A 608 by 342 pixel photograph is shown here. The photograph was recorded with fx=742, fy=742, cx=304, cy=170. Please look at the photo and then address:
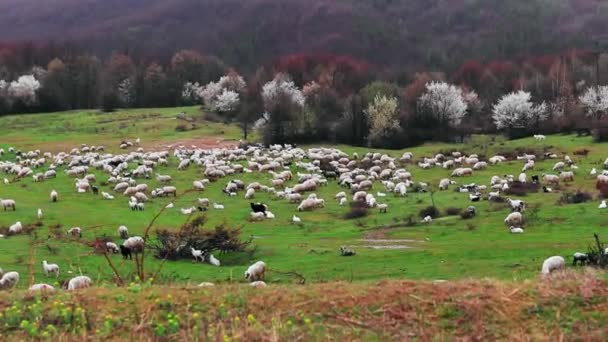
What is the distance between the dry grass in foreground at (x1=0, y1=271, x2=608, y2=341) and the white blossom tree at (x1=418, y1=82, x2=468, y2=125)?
65.2 meters

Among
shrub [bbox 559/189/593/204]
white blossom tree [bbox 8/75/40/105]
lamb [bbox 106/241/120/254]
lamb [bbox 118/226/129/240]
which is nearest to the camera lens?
lamb [bbox 106/241/120/254]

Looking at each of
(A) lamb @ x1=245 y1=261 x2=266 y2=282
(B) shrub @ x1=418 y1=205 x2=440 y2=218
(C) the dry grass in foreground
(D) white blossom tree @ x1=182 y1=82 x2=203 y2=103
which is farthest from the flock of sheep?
(D) white blossom tree @ x1=182 y1=82 x2=203 y2=103

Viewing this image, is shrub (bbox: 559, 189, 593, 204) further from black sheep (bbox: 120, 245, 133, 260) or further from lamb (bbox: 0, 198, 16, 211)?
lamb (bbox: 0, 198, 16, 211)

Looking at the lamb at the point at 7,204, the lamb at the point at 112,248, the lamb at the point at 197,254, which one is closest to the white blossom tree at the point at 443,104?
the lamb at the point at 7,204

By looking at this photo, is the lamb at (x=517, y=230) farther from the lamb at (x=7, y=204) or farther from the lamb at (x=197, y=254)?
the lamb at (x=7, y=204)

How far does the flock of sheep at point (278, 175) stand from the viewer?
119 ft

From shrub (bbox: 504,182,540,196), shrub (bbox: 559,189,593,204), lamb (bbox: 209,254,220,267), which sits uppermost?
shrub (bbox: 559,189,593,204)

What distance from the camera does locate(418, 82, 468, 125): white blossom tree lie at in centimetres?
7512

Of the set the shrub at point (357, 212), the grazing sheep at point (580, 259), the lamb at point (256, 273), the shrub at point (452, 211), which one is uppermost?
the grazing sheep at point (580, 259)

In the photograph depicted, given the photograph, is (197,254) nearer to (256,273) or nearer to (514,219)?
(256,273)

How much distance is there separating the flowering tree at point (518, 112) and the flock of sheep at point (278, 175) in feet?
65.5

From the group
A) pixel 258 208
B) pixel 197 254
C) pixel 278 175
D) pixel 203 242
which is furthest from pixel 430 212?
pixel 278 175

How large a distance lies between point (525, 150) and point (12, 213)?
124 ft

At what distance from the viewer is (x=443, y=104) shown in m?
75.3
